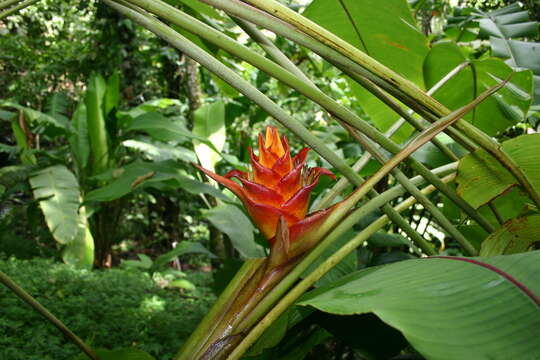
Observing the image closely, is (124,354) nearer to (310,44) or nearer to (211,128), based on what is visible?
(310,44)

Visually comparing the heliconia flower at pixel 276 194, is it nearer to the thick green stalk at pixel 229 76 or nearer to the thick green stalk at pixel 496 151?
the thick green stalk at pixel 229 76

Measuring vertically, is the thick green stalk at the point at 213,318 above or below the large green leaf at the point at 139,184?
below

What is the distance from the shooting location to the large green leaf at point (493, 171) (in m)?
0.54

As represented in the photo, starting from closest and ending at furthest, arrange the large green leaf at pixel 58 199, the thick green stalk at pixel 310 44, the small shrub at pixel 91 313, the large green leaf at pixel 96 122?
the thick green stalk at pixel 310 44, the small shrub at pixel 91 313, the large green leaf at pixel 58 199, the large green leaf at pixel 96 122

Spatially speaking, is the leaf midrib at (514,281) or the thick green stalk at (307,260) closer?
the leaf midrib at (514,281)

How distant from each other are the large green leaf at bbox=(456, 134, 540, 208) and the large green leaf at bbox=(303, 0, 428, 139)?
30 centimetres

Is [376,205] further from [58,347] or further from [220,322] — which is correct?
[58,347]

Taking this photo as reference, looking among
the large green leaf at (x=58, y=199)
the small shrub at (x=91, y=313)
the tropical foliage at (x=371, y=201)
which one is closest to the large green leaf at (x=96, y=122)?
the large green leaf at (x=58, y=199)

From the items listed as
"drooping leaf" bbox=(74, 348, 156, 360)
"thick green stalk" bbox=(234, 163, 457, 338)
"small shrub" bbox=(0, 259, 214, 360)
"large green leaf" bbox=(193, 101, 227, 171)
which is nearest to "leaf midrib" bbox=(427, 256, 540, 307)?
"thick green stalk" bbox=(234, 163, 457, 338)

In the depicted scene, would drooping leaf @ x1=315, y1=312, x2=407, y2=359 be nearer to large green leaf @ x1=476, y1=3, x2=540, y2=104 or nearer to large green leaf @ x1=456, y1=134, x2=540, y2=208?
large green leaf @ x1=456, y1=134, x2=540, y2=208

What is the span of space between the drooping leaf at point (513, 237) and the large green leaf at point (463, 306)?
0.60 ft

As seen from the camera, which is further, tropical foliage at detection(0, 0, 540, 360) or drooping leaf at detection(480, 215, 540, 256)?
drooping leaf at detection(480, 215, 540, 256)

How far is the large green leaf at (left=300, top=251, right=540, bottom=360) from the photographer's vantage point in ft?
0.91

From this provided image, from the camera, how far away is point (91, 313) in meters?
1.68
